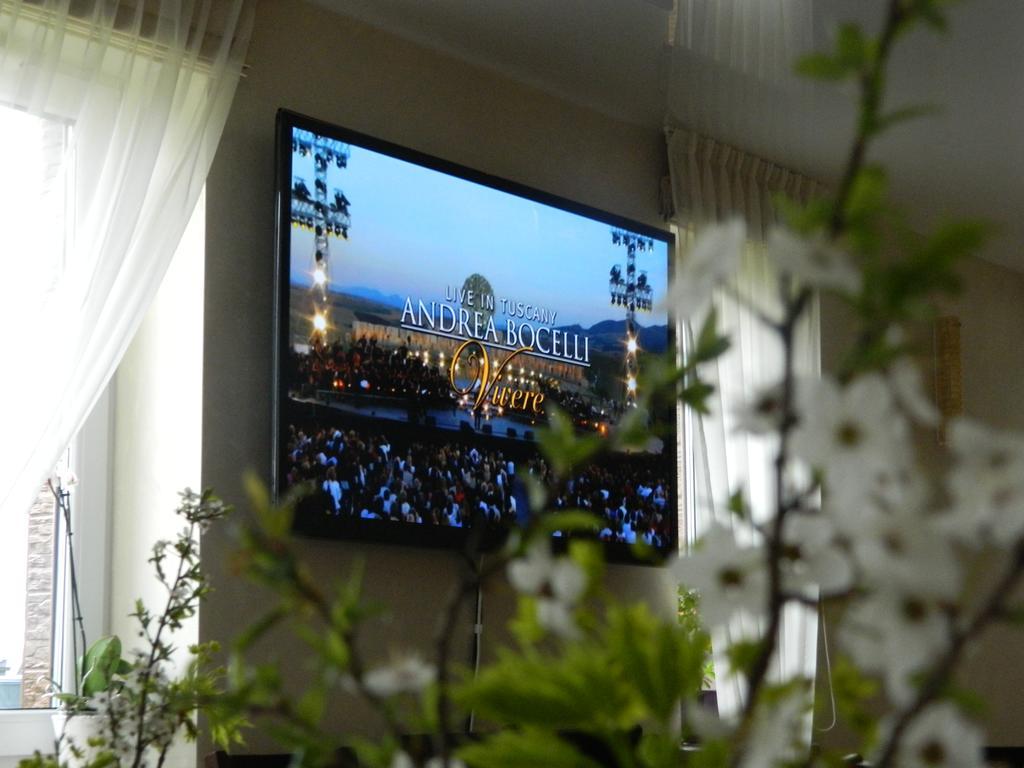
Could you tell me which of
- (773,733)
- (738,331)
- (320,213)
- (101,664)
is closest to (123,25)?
A: (320,213)

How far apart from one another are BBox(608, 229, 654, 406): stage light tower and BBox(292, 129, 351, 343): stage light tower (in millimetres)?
1129

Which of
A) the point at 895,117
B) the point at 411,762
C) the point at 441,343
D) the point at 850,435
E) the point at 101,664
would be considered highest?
the point at 441,343

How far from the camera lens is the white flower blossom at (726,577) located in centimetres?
41

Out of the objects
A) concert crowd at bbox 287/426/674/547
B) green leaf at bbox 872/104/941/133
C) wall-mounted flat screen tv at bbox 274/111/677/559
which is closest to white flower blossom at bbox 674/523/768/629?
green leaf at bbox 872/104/941/133

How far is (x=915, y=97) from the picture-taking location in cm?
444

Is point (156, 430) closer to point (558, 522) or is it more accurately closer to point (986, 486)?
point (558, 522)

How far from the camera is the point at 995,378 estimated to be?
21.1ft

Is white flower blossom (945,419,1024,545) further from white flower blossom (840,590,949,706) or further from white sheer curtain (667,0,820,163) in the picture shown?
white sheer curtain (667,0,820,163)

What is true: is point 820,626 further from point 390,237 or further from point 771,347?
point 390,237

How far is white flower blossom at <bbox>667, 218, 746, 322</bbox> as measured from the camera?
0.38 metres

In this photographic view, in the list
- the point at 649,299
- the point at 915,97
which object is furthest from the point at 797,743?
the point at 915,97

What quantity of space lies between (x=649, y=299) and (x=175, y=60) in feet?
5.86

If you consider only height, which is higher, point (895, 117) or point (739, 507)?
→ point (895, 117)

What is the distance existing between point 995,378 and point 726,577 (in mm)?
6413
